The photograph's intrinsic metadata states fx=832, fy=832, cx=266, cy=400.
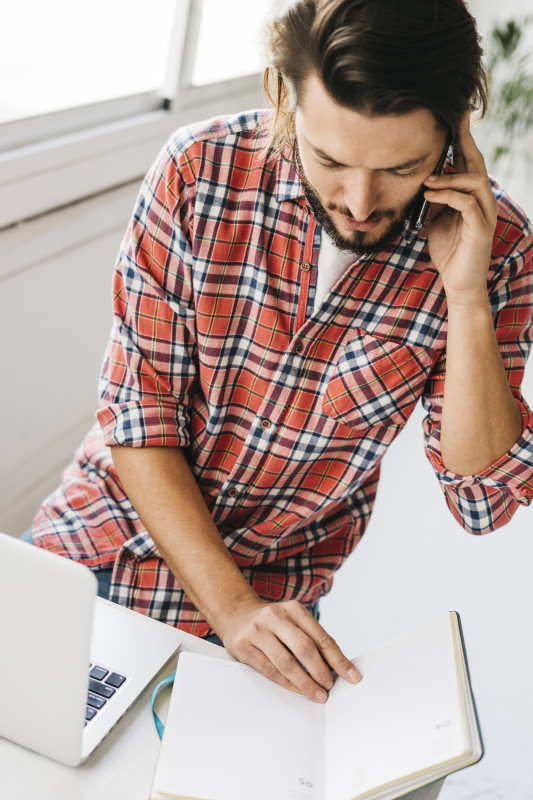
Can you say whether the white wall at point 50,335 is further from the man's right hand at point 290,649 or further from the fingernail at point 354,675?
the fingernail at point 354,675

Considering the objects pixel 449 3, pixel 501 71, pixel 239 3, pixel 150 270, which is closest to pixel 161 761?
pixel 150 270

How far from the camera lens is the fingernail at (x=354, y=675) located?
2.81 feet

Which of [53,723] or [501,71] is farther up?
[501,71]

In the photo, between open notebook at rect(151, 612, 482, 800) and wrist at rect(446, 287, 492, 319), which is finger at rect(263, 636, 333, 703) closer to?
open notebook at rect(151, 612, 482, 800)

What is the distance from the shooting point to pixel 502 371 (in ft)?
3.66

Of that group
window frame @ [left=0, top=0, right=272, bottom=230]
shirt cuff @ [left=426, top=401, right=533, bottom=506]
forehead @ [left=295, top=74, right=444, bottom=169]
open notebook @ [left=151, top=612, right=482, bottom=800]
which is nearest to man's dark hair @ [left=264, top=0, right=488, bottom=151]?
forehead @ [left=295, top=74, right=444, bottom=169]

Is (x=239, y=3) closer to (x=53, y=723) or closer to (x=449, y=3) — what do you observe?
(x=449, y=3)

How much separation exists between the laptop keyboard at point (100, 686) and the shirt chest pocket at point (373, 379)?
1.47 ft

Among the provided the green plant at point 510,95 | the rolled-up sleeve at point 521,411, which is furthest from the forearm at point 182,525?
the green plant at point 510,95

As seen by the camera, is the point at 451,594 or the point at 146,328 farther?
the point at 451,594

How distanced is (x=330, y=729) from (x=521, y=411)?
0.56 m

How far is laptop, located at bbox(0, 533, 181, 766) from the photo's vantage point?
67 centimetres

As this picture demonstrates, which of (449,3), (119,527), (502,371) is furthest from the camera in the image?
(119,527)

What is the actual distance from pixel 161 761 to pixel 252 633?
0.67ft
